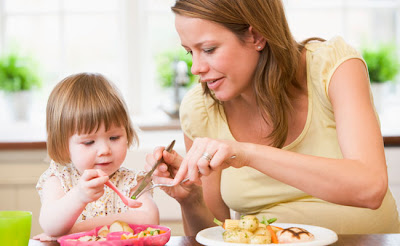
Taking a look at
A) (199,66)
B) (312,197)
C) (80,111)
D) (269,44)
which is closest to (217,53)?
(199,66)

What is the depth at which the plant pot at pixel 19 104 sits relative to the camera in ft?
11.5

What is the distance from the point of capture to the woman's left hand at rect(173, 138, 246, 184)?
130 cm

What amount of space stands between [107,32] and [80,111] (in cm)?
209

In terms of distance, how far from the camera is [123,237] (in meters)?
1.24

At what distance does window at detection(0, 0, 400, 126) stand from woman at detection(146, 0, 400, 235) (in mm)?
1798

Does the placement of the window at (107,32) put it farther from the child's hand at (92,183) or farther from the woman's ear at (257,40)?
the child's hand at (92,183)

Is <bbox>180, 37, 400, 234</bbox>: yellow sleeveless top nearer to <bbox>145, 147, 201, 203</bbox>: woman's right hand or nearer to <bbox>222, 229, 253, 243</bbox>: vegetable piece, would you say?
<bbox>145, 147, 201, 203</bbox>: woman's right hand

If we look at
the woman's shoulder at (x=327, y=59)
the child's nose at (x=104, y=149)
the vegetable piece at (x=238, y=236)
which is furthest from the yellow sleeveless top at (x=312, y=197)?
Result: the vegetable piece at (x=238, y=236)

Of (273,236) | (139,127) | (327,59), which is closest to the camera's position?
(273,236)

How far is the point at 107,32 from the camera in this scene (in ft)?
12.0

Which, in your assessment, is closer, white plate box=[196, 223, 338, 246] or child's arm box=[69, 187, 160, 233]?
white plate box=[196, 223, 338, 246]

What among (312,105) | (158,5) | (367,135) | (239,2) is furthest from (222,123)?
(158,5)

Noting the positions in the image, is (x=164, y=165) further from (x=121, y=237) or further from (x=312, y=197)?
(x=312, y=197)

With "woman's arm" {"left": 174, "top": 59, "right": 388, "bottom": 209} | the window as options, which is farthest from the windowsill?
"woman's arm" {"left": 174, "top": 59, "right": 388, "bottom": 209}
